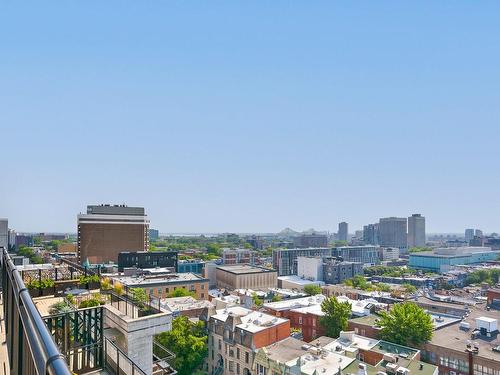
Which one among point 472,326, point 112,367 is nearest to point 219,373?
point 472,326

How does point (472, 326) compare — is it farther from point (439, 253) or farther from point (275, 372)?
point (439, 253)

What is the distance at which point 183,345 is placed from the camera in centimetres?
3947

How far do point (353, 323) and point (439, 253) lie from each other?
408ft

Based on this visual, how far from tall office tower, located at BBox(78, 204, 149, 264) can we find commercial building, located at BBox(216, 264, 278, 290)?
1074 inches

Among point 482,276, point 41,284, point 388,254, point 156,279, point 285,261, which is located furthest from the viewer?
point 388,254

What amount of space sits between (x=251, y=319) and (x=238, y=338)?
11.5ft

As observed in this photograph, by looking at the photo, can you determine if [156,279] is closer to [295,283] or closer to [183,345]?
[183,345]

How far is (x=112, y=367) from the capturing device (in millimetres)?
9352

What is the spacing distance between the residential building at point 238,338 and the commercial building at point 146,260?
38245 millimetres

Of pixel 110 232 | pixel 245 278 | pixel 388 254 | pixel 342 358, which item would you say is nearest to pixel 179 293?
pixel 245 278

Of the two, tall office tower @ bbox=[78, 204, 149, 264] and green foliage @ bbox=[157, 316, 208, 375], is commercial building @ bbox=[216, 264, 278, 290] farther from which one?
green foliage @ bbox=[157, 316, 208, 375]

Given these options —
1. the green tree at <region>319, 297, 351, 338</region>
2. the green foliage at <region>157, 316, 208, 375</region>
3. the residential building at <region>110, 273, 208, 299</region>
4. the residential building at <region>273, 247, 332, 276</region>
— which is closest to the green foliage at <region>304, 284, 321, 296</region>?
the residential building at <region>110, 273, 208, 299</region>

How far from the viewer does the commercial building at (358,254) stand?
153250 mm

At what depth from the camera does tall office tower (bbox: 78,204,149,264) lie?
99750 millimetres
